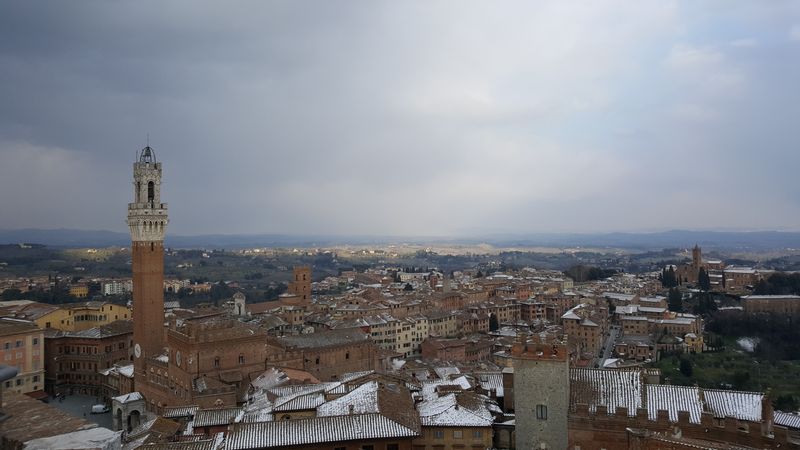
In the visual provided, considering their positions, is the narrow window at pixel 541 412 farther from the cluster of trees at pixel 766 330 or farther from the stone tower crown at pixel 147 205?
the cluster of trees at pixel 766 330

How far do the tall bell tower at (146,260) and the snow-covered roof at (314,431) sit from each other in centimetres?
2294

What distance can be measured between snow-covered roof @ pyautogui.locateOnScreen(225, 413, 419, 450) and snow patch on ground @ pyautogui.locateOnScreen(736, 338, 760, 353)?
67.2m

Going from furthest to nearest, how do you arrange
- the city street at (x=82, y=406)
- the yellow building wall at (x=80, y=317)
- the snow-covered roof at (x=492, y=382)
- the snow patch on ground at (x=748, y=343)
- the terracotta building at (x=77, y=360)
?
1. the snow patch on ground at (x=748, y=343)
2. the yellow building wall at (x=80, y=317)
3. the terracotta building at (x=77, y=360)
4. the city street at (x=82, y=406)
5. the snow-covered roof at (x=492, y=382)

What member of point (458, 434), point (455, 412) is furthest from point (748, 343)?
point (458, 434)

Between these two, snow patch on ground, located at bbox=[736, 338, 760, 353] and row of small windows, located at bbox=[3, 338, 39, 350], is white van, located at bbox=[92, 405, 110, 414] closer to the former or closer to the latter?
row of small windows, located at bbox=[3, 338, 39, 350]

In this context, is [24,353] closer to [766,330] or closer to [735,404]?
[735,404]

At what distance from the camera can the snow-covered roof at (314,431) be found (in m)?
20.1

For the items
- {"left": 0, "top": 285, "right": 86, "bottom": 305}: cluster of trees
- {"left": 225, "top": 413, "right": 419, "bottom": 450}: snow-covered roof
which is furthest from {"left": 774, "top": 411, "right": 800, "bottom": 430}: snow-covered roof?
{"left": 0, "top": 285, "right": 86, "bottom": 305}: cluster of trees

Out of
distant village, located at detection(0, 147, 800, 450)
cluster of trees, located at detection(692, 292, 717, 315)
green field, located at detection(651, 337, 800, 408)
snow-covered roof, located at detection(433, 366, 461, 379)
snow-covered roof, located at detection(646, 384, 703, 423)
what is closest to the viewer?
snow-covered roof, located at detection(646, 384, 703, 423)

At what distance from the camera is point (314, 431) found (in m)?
20.6

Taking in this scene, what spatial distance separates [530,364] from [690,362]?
49.9 meters

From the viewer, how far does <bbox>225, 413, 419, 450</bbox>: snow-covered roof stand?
66.0 ft

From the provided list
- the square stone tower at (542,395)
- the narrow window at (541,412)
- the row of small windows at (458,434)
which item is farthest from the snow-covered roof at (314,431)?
the narrow window at (541,412)

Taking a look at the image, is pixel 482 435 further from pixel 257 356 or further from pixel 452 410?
pixel 257 356
